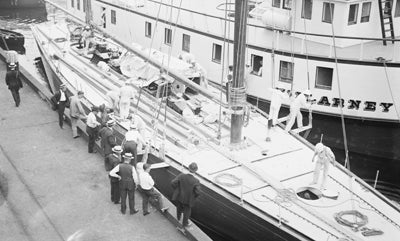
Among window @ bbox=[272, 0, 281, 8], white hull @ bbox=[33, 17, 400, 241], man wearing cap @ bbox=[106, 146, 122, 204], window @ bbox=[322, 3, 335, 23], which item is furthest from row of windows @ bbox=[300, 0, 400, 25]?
man wearing cap @ bbox=[106, 146, 122, 204]

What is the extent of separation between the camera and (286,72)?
1895 cm

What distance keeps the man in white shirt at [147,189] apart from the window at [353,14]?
9792 mm

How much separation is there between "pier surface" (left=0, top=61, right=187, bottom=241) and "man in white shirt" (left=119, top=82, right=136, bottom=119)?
148cm

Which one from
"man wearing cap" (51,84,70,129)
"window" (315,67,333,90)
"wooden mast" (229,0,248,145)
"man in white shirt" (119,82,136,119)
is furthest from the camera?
"window" (315,67,333,90)

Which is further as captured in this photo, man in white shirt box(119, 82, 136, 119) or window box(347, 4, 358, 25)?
window box(347, 4, 358, 25)

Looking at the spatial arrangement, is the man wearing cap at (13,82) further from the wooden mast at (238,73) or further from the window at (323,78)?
the window at (323,78)

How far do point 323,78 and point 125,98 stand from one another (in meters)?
6.88

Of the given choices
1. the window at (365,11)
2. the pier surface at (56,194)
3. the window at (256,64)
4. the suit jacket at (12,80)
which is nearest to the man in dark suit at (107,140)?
the pier surface at (56,194)

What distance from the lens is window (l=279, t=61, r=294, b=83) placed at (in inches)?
739

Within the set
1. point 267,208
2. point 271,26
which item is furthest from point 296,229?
point 271,26

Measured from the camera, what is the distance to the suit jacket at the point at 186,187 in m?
11.0

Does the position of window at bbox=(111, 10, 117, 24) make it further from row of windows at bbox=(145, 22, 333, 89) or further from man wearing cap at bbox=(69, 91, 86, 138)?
man wearing cap at bbox=(69, 91, 86, 138)

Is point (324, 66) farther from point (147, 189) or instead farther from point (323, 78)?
point (147, 189)

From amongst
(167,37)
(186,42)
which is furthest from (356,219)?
(167,37)
